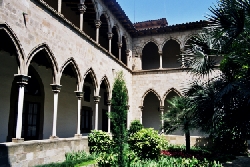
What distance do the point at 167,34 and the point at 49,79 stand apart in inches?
377

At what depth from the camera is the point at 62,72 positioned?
11438 mm

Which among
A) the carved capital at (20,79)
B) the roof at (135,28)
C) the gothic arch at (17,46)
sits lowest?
the carved capital at (20,79)

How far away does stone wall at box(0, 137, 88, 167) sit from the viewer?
21.8 ft

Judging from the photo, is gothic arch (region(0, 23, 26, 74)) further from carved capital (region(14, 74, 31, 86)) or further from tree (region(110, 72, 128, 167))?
tree (region(110, 72, 128, 167))

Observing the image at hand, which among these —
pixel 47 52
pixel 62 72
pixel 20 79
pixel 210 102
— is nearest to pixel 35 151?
pixel 20 79

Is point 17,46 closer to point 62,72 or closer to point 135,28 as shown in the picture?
point 62,72

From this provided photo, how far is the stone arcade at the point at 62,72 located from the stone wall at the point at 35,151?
26 mm

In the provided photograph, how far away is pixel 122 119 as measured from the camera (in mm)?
5785

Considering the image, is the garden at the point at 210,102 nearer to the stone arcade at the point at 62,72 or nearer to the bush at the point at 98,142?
the bush at the point at 98,142

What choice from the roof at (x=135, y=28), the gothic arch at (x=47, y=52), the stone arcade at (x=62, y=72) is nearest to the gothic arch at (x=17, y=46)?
the stone arcade at (x=62, y=72)

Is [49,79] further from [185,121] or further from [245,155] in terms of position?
[245,155]

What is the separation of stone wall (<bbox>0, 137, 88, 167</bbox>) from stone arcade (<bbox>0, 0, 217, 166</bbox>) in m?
0.03

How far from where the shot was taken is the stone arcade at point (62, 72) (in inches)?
294

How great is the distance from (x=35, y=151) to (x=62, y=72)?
459 cm
